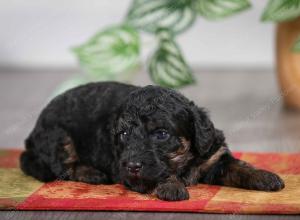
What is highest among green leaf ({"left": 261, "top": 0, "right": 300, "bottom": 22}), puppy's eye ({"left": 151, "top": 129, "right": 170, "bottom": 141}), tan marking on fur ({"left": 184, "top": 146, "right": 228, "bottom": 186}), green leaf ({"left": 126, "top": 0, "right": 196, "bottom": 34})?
green leaf ({"left": 126, "top": 0, "right": 196, "bottom": 34})

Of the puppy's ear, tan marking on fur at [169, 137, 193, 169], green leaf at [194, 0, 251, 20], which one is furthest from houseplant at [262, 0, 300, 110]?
tan marking on fur at [169, 137, 193, 169]

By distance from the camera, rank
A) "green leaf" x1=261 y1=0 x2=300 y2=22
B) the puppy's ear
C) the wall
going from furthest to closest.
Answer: the wall, "green leaf" x1=261 y1=0 x2=300 y2=22, the puppy's ear

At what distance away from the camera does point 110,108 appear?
3412mm

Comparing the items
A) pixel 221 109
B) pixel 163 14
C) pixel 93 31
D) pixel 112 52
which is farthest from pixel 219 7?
pixel 93 31

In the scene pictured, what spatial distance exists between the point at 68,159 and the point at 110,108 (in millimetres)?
302

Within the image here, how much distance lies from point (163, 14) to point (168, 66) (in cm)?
34

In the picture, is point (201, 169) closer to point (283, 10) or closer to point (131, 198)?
point (131, 198)

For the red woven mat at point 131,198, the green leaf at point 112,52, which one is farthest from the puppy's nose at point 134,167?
the green leaf at point 112,52

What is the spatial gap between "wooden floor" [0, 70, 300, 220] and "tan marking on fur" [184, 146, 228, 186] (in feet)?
1.21

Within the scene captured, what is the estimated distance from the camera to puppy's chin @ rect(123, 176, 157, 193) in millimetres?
2997

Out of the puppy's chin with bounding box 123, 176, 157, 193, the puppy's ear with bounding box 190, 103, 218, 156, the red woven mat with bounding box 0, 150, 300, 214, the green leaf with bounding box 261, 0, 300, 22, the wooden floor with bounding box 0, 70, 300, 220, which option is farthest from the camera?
the wooden floor with bounding box 0, 70, 300, 220

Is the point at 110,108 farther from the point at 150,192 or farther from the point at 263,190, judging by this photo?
the point at 263,190

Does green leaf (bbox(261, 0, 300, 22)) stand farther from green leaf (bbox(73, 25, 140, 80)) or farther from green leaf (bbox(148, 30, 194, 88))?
green leaf (bbox(73, 25, 140, 80))

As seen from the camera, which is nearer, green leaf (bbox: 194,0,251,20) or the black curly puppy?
the black curly puppy
